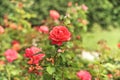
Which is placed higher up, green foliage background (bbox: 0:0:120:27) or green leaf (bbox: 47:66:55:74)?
green foliage background (bbox: 0:0:120:27)

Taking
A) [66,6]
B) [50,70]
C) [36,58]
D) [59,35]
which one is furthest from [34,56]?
[66,6]

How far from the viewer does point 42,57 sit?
3.73 meters

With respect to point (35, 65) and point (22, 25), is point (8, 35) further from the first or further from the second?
point (35, 65)

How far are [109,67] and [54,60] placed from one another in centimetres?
61

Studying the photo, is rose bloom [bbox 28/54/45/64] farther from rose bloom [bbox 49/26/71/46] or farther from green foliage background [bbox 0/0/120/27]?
green foliage background [bbox 0/0/120/27]

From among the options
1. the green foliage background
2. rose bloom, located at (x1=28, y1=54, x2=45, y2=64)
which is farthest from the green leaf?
the green foliage background

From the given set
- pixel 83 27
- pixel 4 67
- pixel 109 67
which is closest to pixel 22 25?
pixel 83 27

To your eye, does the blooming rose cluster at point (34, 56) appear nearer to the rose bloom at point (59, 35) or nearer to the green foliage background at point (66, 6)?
the rose bloom at point (59, 35)

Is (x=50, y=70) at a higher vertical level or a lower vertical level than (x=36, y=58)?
lower

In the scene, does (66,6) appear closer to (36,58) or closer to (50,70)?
(36,58)

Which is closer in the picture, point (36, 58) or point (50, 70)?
point (50, 70)

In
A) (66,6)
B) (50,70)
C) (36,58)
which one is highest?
(66,6)

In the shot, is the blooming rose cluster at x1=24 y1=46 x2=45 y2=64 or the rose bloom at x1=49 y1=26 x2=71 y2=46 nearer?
the rose bloom at x1=49 y1=26 x2=71 y2=46

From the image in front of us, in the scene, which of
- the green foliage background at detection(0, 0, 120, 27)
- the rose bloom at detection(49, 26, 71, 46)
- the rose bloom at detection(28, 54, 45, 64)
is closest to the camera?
the rose bloom at detection(49, 26, 71, 46)
